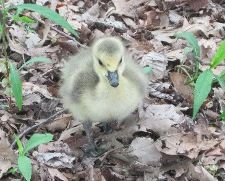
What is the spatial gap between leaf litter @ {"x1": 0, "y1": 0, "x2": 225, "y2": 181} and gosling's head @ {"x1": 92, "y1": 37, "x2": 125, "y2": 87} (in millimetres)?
581

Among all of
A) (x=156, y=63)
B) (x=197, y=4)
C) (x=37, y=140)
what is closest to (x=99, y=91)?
(x=37, y=140)

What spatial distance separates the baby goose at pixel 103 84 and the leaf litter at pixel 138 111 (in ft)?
0.86

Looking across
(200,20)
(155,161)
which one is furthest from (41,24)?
(155,161)

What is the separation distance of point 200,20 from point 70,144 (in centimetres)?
192

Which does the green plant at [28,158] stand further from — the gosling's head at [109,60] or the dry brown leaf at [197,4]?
the dry brown leaf at [197,4]

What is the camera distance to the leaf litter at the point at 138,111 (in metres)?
3.17

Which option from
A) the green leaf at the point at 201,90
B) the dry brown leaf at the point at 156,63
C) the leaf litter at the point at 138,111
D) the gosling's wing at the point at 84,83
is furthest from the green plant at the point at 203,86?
the dry brown leaf at the point at 156,63

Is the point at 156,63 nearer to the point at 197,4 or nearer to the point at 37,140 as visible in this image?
the point at 197,4

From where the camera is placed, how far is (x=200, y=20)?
463cm

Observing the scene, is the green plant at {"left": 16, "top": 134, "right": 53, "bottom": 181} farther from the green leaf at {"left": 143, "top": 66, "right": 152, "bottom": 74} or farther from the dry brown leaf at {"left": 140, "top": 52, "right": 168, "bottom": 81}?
the dry brown leaf at {"left": 140, "top": 52, "right": 168, "bottom": 81}

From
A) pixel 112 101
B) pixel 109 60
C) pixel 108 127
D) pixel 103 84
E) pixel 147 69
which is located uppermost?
pixel 109 60

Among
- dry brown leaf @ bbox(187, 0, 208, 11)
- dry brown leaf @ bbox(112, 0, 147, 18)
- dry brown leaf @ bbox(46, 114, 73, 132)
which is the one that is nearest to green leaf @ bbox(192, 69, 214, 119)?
dry brown leaf @ bbox(46, 114, 73, 132)

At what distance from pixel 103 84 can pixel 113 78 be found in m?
0.14

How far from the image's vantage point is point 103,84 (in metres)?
2.97
